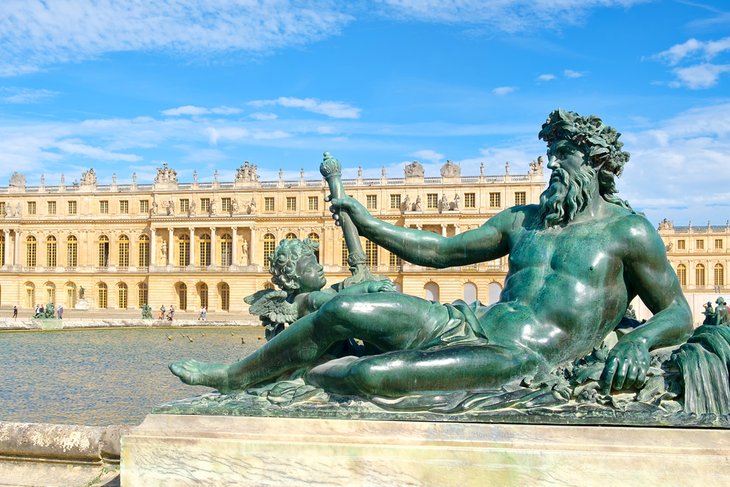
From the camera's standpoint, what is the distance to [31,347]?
1738cm

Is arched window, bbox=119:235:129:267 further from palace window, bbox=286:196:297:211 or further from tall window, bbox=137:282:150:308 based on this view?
palace window, bbox=286:196:297:211

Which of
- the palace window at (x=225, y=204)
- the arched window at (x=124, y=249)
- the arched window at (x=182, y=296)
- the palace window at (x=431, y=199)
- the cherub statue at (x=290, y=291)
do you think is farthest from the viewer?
the arched window at (x=124, y=249)

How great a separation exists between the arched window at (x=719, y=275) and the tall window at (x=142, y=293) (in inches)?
1857

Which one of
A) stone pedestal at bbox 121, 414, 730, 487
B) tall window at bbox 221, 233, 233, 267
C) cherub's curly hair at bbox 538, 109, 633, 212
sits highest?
tall window at bbox 221, 233, 233, 267

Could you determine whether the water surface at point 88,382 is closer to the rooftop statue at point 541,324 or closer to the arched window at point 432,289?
the rooftop statue at point 541,324

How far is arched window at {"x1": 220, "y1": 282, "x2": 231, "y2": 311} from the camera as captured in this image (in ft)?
181

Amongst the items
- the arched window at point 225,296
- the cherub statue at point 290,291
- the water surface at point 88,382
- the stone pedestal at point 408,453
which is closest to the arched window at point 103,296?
the arched window at point 225,296

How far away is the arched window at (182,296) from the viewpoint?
183ft

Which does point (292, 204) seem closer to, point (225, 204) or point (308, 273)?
point (225, 204)

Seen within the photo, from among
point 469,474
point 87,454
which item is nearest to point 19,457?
point 87,454

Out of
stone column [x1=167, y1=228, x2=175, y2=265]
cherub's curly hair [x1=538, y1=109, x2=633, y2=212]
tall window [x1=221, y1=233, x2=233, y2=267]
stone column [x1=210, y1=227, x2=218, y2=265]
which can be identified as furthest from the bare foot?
stone column [x1=167, y1=228, x2=175, y2=265]

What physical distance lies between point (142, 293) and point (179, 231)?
17.5ft

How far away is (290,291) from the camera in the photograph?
337 cm

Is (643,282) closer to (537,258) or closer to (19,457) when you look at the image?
(537,258)
